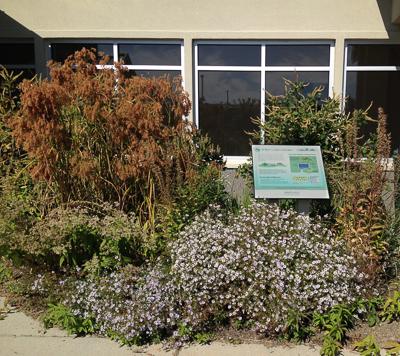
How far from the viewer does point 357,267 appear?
12.4ft

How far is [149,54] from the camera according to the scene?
7.02 m

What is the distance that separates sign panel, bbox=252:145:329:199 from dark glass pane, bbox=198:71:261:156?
2.33 m

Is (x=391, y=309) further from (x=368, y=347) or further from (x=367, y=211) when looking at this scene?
(x=367, y=211)

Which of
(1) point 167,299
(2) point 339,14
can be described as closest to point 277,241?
(1) point 167,299

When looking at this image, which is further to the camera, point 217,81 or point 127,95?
point 217,81

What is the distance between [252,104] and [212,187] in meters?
2.97

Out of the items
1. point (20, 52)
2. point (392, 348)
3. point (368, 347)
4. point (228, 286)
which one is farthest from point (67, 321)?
point (20, 52)

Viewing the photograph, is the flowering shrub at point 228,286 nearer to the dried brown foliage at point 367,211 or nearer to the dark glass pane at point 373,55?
the dried brown foliage at point 367,211

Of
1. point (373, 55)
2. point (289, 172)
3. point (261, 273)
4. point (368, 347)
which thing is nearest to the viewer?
point (368, 347)

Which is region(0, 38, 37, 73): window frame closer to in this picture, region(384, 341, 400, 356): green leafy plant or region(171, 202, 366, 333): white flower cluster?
region(171, 202, 366, 333): white flower cluster

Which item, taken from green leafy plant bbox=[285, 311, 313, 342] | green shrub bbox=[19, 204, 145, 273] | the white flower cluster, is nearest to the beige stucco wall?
green shrub bbox=[19, 204, 145, 273]

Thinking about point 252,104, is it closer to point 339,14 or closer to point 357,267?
point 339,14

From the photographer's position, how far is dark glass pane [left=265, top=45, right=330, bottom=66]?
6.88 m

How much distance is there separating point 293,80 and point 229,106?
1.14 m
